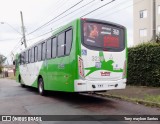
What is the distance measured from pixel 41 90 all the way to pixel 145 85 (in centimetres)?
584

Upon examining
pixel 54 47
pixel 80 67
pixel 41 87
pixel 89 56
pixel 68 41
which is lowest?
pixel 41 87

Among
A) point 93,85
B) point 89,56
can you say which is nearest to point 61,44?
point 89,56

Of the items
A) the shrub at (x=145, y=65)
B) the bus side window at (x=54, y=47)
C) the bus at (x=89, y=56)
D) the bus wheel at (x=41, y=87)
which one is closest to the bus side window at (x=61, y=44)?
the bus at (x=89, y=56)

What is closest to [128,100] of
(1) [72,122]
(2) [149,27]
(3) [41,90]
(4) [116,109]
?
(4) [116,109]

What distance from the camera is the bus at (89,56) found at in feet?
33.4

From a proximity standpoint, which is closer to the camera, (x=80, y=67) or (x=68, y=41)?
(x=80, y=67)

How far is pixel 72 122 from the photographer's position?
25.2 feet

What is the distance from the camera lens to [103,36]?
10820mm

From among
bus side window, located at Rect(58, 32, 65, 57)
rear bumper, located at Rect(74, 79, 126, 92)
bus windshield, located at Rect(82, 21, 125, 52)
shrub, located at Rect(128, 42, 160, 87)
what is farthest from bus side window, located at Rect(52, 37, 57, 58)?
shrub, located at Rect(128, 42, 160, 87)

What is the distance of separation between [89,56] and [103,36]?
44.3 inches

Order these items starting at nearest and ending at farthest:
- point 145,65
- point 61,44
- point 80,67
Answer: point 80,67 < point 61,44 < point 145,65

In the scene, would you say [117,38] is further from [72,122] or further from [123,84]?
[72,122]

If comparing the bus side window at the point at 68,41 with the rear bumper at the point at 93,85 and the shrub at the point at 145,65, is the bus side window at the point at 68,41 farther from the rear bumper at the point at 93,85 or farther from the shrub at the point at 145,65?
the shrub at the point at 145,65

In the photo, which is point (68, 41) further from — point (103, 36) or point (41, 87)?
point (41, 87)
